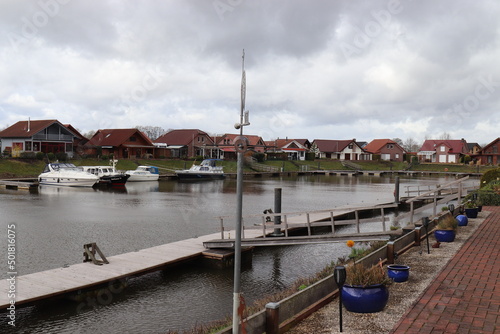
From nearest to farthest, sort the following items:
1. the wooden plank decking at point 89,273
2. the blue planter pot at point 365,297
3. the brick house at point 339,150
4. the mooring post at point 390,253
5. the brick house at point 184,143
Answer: the blue planter pot at point 365,297 < the wooden plank decking at point 89,273 < the mooring post at point 390,253 < the brick house at point 184,143 < the brick house at point 339,150

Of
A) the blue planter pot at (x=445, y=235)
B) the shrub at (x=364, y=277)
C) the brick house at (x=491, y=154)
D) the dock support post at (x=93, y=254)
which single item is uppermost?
the brick house at (x=491, y=154)

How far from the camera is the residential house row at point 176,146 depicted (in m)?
71.2

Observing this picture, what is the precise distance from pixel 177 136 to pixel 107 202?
198ft

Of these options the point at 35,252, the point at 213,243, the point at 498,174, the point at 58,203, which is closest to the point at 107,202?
the point at 58,203

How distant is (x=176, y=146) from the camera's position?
299 feet

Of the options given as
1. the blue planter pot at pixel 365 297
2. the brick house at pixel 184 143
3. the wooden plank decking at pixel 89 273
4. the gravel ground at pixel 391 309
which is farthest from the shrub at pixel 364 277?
the brick house at pixel 184 143

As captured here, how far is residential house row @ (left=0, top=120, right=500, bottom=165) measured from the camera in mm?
71188

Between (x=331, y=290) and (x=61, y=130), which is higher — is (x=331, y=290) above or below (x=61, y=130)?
below

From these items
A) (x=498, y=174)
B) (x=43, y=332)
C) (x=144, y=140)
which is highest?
(x=144, y=140)

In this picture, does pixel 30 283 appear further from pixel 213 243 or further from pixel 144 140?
pixel 144 140

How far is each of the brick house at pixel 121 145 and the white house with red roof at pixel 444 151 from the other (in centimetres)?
7497

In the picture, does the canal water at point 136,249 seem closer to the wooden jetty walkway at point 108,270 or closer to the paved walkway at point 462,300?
the wooden jetty walkway at point 108,270

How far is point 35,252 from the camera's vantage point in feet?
57.5

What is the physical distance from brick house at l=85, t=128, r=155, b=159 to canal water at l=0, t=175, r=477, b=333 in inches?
1718
